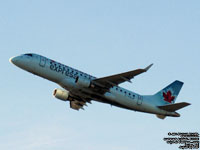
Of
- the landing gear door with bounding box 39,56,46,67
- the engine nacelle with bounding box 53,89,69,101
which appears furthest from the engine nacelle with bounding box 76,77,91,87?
the engine nacelle with bounding box 53,89,69,101

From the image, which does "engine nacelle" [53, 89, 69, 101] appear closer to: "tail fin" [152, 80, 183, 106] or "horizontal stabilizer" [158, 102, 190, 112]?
"tail fin" [152, 80, 183, 106]

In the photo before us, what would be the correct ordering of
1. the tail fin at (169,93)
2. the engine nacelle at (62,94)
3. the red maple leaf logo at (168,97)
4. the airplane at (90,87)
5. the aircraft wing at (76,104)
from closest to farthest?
the airplane at (90,87) → the engine nacelle at (62,94) → the aircraft wing at (76,104) → the tail fin at (169,93) → the red maple leaf logo at (168,97)

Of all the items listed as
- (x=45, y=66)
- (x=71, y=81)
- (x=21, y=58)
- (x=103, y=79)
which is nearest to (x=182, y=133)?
(x=103, y=79)

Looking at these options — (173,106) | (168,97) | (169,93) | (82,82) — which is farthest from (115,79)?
(169,93)

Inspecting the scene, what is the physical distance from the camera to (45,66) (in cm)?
5384

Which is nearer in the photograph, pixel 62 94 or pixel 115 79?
pixel 115 79

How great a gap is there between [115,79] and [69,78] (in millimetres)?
5670

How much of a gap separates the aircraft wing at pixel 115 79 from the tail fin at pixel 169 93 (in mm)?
9387

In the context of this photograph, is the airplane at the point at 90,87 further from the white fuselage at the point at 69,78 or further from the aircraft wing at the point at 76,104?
the aircraft wing at the point at 76,104

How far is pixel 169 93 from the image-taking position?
2468 inches

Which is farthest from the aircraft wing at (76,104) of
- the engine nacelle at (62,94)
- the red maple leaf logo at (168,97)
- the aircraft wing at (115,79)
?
the red maple leaf logo at (168,97)

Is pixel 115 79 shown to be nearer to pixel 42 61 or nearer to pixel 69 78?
pixel 69 78

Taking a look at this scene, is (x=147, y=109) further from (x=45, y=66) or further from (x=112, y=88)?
(x=45, y=66)

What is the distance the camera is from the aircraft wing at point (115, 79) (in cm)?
5159
